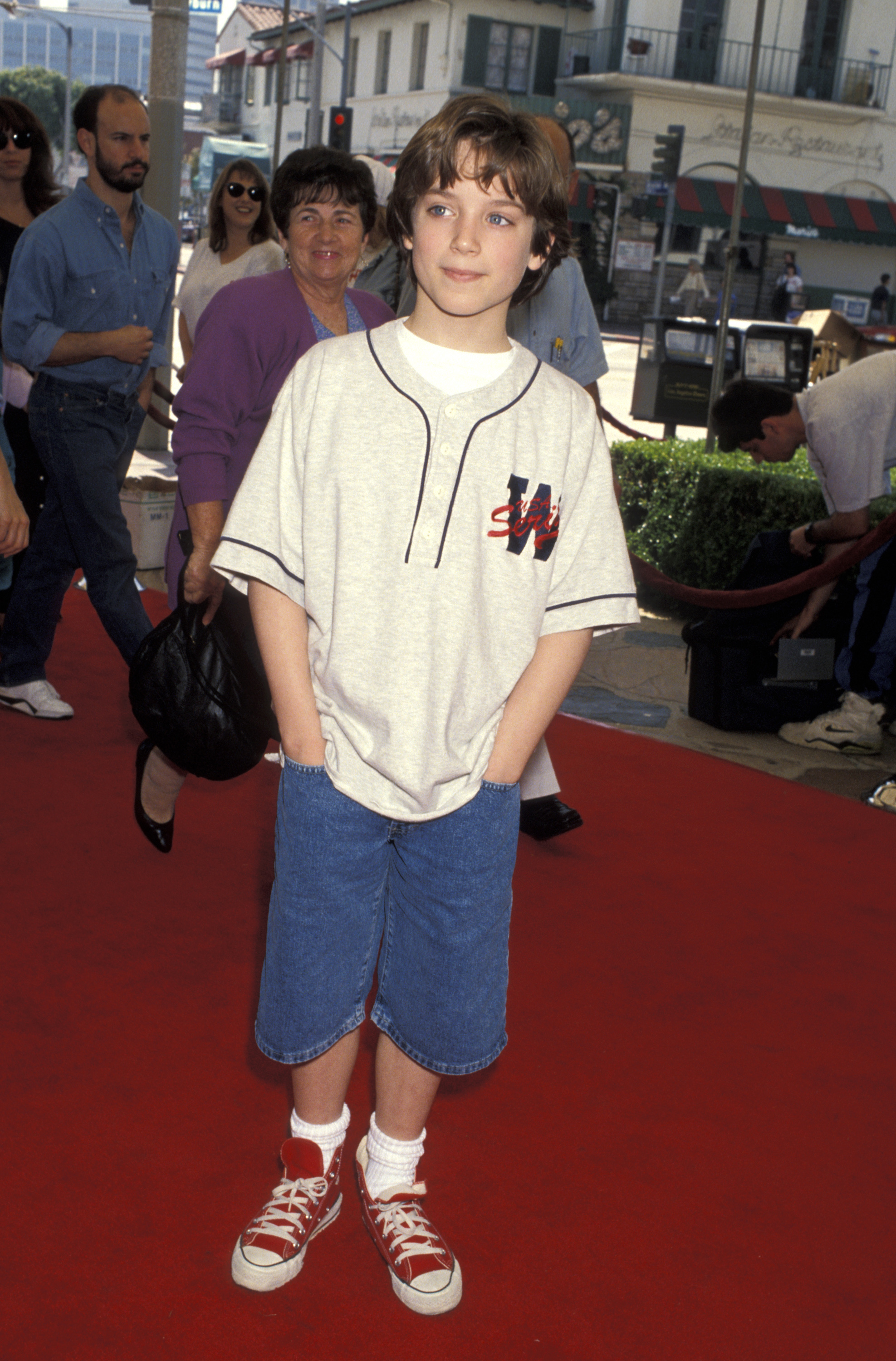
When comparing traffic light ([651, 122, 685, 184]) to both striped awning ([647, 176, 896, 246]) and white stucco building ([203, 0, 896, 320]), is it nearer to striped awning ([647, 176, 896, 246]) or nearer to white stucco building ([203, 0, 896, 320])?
white stucco building ([203, 0, 896, 320])

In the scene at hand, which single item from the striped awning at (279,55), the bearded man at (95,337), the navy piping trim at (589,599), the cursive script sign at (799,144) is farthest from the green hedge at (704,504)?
the striped awning at (279,55)

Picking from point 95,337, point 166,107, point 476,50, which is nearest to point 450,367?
point 95,337

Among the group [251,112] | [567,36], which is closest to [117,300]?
[567,36]

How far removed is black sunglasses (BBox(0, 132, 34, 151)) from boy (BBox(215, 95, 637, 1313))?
3.52 metres

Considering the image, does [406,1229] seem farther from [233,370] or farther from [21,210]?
[21,210]

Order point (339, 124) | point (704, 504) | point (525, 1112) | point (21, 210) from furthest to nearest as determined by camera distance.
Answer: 1. point (339, 124)
2. point (704, 504)
3. point (21, 210)
4. point (525, 1112)

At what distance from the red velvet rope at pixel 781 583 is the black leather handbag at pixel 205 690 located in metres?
1.93

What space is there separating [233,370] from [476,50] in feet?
121

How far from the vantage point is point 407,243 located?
6.70 feet

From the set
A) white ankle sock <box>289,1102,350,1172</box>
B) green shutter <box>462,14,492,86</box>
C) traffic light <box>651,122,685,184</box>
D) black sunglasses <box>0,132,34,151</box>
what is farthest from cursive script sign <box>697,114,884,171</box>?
white ankle sock <box>289,1102,350,1172</box>

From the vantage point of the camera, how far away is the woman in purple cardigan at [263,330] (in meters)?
2.94

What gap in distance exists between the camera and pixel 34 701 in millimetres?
4781

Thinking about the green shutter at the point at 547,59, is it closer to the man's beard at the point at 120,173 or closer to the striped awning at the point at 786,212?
the striped awning at the point at 786,212

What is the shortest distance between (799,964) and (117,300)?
10.1 ft
